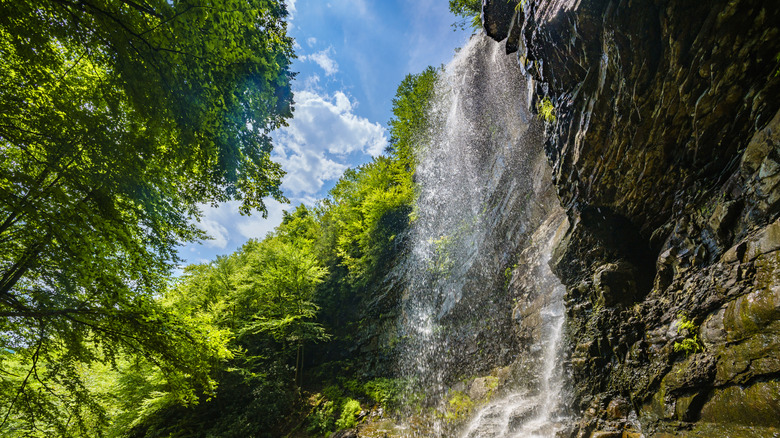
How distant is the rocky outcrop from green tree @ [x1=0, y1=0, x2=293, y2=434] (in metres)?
4.95

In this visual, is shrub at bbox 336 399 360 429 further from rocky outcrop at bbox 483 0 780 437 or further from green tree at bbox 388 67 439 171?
green tree at bbox 388 67 439 171

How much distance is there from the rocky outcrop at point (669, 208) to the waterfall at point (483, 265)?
4.07ft

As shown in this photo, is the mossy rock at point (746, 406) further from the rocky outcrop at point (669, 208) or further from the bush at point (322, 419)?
the bush at point (322, 419)

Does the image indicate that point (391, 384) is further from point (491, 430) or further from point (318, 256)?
point (318, 256)

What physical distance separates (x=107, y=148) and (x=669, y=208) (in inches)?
298

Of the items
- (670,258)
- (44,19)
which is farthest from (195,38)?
(670,258)

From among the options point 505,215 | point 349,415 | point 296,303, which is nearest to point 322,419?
point 349,415

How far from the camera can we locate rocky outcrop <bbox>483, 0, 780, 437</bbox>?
2664 mm

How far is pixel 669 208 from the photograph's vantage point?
404cm

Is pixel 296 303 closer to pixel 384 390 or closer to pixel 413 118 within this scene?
pixel 384 390

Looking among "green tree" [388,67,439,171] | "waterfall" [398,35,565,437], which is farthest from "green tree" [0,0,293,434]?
"green tree" [388,67,439,171]

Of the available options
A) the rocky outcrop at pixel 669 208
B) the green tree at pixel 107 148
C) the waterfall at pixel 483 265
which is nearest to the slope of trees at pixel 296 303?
the waterfall at pixel 483 265

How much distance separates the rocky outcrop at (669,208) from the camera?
266 cm

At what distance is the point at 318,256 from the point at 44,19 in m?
14.2
